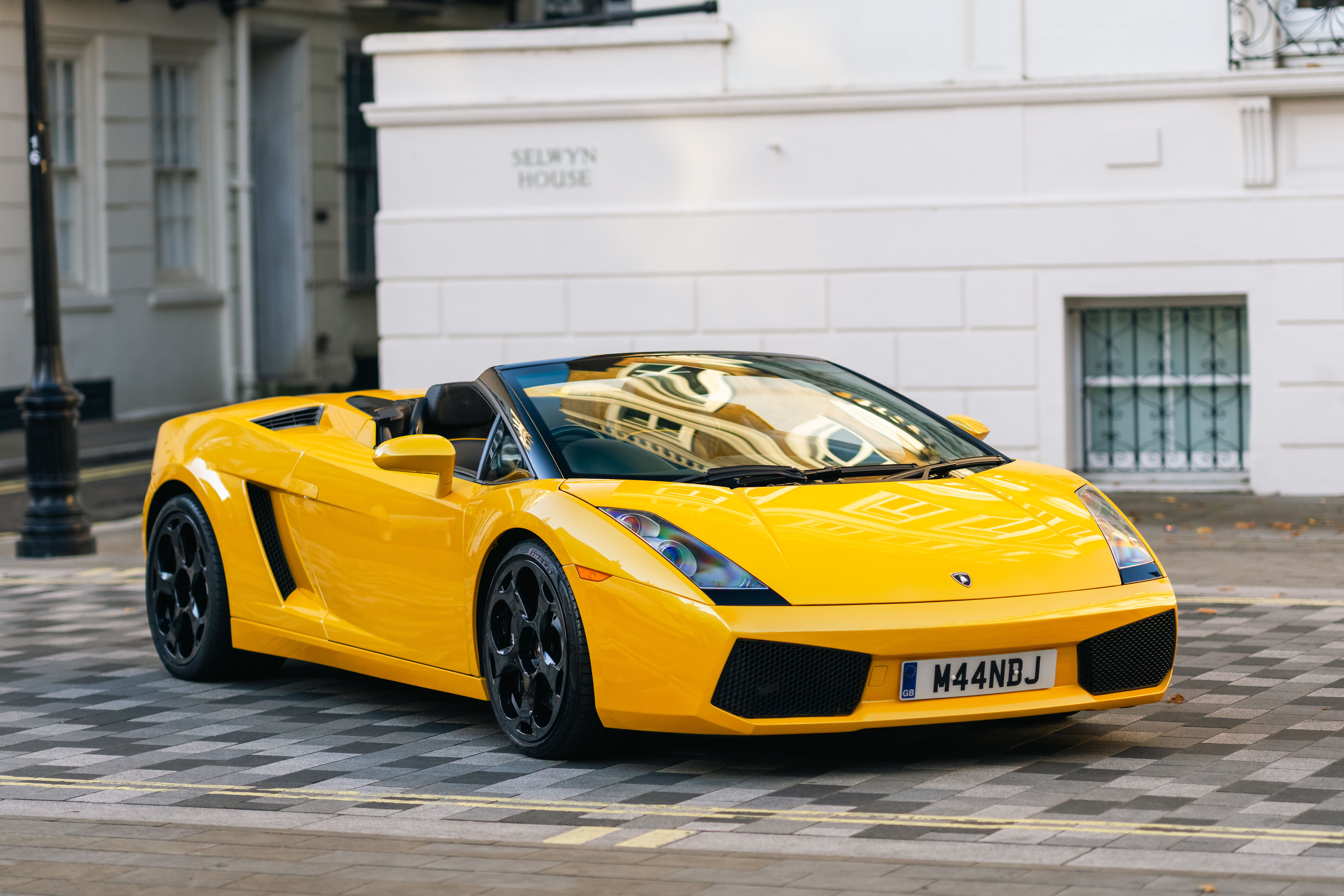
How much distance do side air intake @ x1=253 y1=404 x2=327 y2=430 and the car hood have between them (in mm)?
1929

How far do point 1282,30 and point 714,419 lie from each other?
9027 millimetres

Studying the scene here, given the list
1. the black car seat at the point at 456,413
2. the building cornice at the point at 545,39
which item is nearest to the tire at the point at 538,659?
the black car seat at the point at 456,413

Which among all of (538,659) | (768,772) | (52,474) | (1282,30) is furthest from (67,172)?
(768,772)

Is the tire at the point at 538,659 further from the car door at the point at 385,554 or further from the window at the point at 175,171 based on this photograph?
the window at the point at 175,171

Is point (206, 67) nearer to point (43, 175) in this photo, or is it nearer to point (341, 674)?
point (43, 175)

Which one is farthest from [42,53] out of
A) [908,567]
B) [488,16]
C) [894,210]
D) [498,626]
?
[488,16]

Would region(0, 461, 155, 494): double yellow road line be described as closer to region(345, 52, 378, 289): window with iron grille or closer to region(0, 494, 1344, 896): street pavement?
region(345, 52, 378, 289): window with iron grille

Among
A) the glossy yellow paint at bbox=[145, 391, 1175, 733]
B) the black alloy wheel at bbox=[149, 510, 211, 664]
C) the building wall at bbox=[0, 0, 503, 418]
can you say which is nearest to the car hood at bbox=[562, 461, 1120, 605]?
the glossy yellow paint at bbox=[145, 391, 1175, 733]

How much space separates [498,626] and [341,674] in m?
2.12

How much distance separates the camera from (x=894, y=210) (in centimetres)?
1477

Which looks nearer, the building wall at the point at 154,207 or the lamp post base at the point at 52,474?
the lamp post base at the point at 52,474

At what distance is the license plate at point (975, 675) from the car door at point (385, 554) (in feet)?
5.11

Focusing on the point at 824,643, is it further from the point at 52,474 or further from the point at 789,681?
the point at 52,474

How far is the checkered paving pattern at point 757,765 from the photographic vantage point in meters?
5.25
